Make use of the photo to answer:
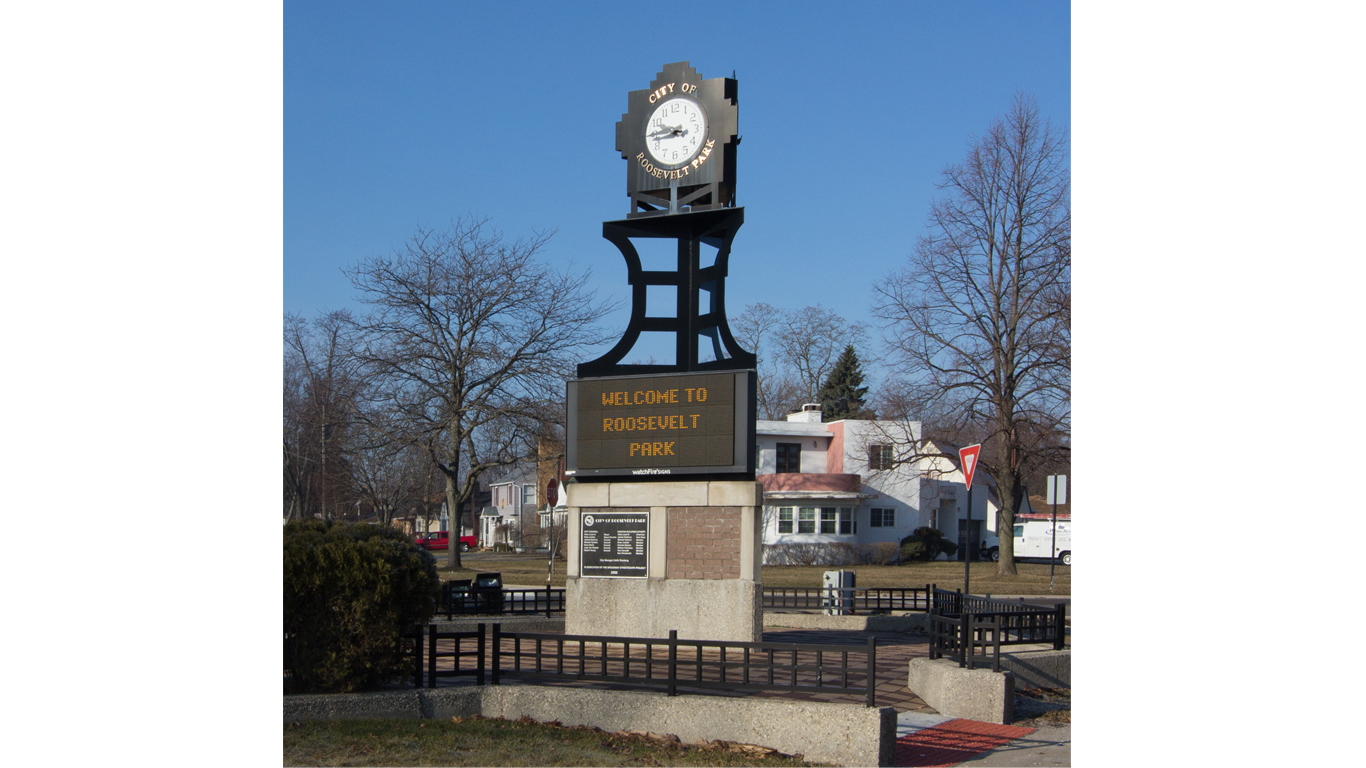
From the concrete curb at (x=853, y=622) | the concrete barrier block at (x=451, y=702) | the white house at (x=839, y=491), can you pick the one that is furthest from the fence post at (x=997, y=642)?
the white house at (x=839, y=491)

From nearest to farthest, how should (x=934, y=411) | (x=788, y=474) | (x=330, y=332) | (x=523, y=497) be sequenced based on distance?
(x=934, y=411), (x=330, y=332), (x=788, y=474), (x=523, y=497)

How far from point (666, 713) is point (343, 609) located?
2.93m

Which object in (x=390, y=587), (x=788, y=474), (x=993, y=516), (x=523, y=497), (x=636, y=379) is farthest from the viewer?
(x=523, y=497)

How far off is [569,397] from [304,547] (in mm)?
5838

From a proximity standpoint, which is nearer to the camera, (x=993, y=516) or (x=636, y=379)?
(x=636, y=379)

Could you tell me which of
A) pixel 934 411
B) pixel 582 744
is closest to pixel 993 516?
pixel 934 411

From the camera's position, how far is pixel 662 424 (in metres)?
14.5

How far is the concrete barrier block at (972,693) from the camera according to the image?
Result: 35.1 feet

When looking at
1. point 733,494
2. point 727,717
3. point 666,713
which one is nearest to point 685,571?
point 733,494

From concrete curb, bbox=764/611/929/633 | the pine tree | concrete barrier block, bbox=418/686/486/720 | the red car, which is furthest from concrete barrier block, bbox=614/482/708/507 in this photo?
the pine tree

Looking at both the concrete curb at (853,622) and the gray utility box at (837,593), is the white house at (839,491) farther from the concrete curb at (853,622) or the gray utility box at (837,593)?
the concrete curb at (853,622)

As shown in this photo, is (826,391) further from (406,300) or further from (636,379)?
(636,379)

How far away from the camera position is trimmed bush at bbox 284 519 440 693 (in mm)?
9586

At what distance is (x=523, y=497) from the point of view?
73.1 meters
